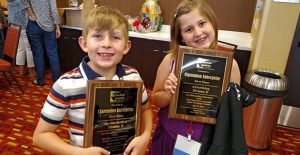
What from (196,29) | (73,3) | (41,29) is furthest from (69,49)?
(196,29)

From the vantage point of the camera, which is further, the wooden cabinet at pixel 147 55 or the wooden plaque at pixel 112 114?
the wooden cabinet at pixel 147 55

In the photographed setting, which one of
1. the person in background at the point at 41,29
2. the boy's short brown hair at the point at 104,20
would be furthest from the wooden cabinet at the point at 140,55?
the boy's short brown hair at the point at 104,20

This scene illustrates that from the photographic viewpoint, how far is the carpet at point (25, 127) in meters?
2.27

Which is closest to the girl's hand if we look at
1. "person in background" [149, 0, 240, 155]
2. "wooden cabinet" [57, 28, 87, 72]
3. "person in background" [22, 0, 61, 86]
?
"person in background" [22, 0, 61, 86]

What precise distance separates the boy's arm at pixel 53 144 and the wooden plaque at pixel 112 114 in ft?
0.08

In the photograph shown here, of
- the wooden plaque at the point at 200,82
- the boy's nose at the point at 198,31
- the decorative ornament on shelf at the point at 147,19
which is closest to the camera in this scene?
the wooden plaque at the point at 200,82

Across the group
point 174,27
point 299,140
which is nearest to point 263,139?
point 299,140

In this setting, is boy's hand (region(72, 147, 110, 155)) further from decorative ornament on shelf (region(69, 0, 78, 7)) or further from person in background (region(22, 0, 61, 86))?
decorative ornament on shelf (region(69, 0, 78, 7))

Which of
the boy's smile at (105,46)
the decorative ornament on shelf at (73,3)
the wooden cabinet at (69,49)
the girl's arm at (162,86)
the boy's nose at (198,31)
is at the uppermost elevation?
the decorative ornament on shelf at (73,3)

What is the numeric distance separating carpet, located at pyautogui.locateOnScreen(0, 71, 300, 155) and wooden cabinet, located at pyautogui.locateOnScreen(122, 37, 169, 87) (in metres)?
0.78

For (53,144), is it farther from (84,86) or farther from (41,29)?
(41,29)

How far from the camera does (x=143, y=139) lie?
0.99 metres

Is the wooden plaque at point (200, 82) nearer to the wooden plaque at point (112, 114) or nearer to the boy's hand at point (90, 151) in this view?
the wooden plaque at point (112, 114)

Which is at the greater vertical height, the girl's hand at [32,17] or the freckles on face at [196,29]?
the freckles on face at [196,29]
